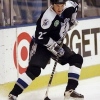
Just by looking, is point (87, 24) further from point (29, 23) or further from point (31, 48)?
point (31, 48)

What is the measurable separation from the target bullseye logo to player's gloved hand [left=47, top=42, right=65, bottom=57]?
81 centimetres

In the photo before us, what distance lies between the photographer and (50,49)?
13.3 feet

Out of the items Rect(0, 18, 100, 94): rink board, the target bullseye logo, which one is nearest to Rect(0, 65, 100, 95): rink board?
Rect(0, 18, 100, 94): rink board

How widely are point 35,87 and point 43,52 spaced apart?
925 mm

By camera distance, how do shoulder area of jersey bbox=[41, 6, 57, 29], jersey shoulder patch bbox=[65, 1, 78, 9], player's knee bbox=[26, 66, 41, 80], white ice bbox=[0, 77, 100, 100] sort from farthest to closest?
1. white ice bbox=[0, 77, 100, 100]
2. jersey shoulder patch bbox=[65, 1, 78, 9]
3. player's knee bbox=[26, 66, 41, 80]
4. shoulder area of jersey bbox=[41, 6, 57, 29]

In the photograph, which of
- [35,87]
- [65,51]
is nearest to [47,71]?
[35,87]

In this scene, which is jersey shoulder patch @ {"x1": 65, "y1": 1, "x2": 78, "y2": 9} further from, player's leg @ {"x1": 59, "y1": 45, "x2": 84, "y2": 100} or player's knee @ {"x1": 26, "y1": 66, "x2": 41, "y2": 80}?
player's knee @ {"x1": 26, "y1": 66, "x2": 41, "y2": 80}

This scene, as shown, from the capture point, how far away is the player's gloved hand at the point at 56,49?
4051 mm

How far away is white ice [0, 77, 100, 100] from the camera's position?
15.1 ft

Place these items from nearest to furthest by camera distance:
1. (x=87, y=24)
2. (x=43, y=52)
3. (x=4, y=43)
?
(x=43, y=52) < (x=4, y=43) < (x=87, y=24)

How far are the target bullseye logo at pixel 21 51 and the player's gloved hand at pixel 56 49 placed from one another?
812mm

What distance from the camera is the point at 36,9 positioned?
17.1 ft

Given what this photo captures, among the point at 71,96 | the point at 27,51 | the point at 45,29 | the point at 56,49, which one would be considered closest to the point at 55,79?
the point at 27,51

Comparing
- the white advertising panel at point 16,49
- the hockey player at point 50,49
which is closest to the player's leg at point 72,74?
the hockey player at point 50,49
